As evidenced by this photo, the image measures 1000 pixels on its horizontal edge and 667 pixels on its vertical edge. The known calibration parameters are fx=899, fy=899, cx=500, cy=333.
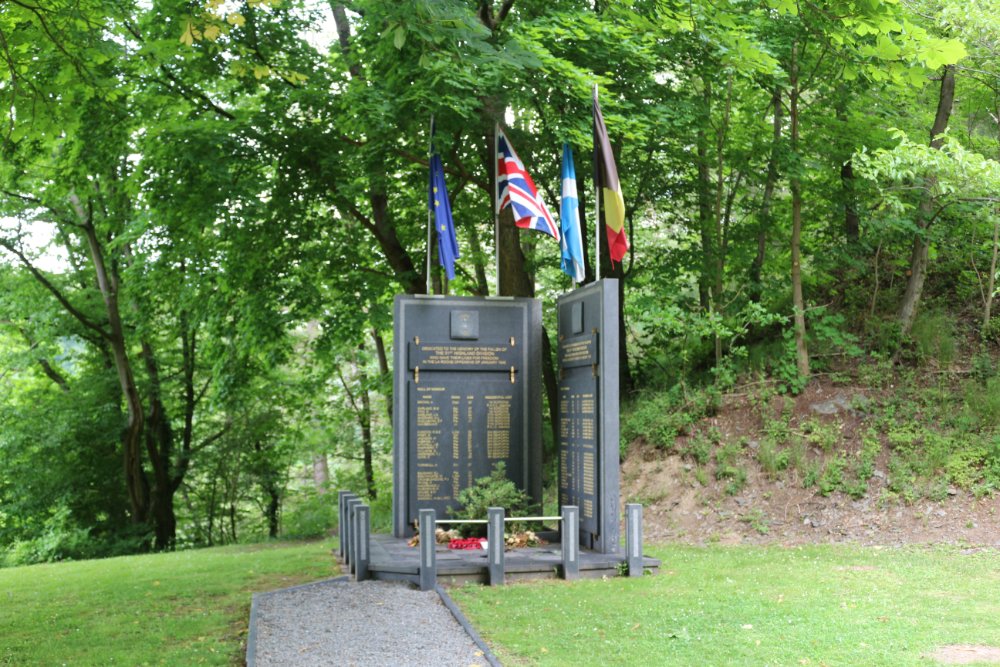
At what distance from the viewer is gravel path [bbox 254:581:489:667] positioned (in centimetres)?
694

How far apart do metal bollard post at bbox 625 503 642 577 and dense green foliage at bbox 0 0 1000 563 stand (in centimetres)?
449

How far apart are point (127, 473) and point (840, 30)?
1916 centimetres

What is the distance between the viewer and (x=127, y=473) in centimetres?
2245

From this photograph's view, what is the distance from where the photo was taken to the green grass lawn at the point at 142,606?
24.8ft

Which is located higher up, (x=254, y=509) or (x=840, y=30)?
(x=840, y=30)

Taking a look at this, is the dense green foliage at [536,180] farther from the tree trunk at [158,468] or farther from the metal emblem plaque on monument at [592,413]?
the metal emblem plaque on monument at [592,413]

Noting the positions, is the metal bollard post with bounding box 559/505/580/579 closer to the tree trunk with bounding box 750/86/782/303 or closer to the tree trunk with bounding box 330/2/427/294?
the tree trunk with bounding box 330/2/427/294

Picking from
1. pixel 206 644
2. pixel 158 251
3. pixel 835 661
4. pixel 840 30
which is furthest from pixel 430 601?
pixel 158 251

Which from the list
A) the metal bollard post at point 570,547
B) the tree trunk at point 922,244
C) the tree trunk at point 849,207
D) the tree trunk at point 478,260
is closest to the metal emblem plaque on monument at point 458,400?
the metal bollard post at point 570,547

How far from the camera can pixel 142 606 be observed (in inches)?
391

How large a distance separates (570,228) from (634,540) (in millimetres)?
4137

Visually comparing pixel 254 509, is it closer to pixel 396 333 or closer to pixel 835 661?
pixel 396 333

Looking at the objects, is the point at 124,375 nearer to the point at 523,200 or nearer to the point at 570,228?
the point at 523,200

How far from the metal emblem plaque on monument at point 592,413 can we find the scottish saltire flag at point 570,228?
350 mm
